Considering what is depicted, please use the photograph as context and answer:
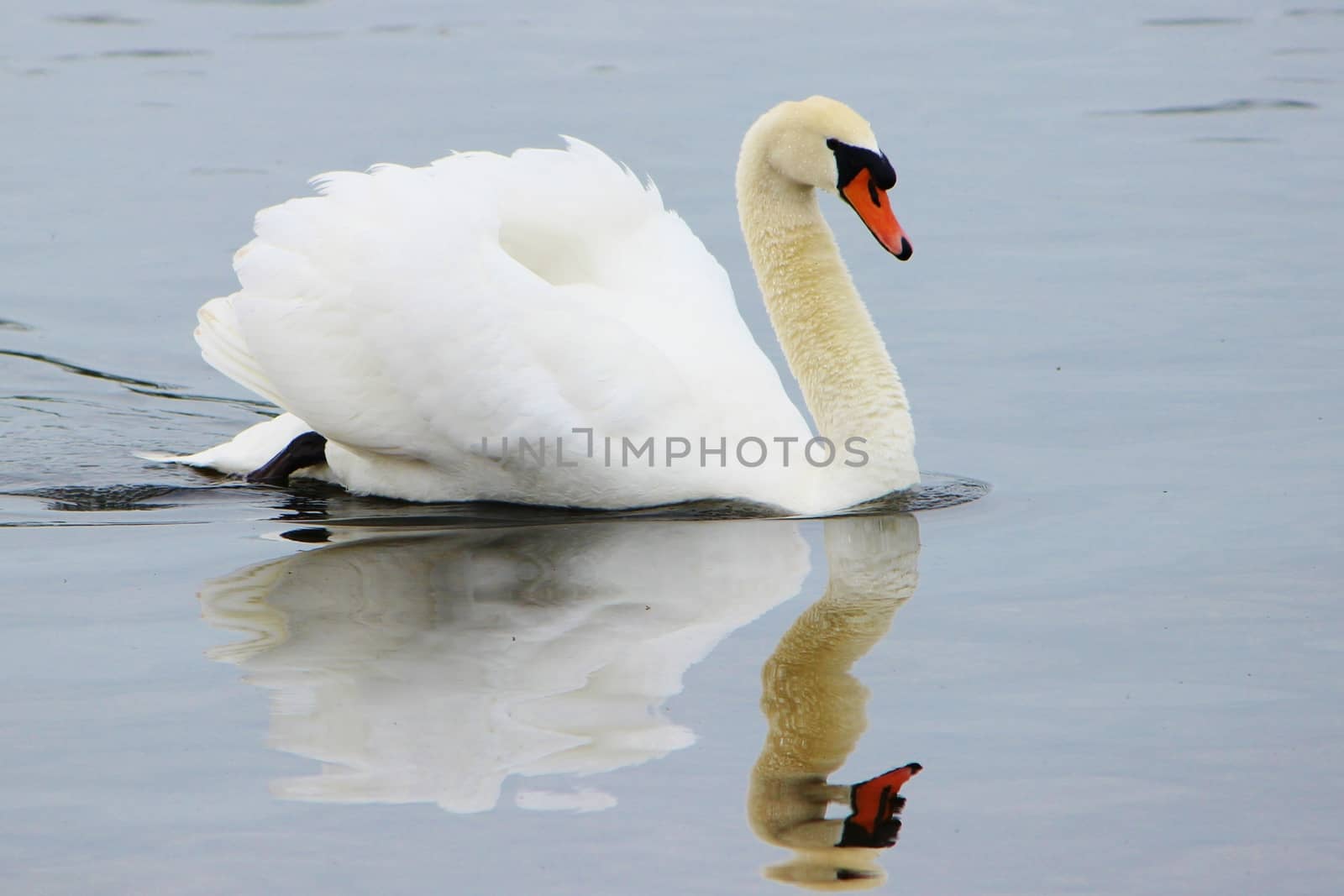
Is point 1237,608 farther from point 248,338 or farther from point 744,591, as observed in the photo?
point 248,338

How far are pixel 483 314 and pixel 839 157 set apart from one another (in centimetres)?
147

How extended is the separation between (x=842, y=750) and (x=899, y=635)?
0.95 meters

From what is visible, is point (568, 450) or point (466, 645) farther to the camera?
point (568, 450)

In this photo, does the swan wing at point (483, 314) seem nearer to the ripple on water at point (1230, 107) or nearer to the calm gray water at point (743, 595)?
the calm gray water at point (743, 595)

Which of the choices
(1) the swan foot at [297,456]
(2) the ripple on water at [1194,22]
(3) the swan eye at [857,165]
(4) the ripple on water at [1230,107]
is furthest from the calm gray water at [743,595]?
(2) the ripple on water at [1194,22]

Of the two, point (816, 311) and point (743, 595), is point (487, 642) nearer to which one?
point (743, 595)

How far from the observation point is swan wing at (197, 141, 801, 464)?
752cm

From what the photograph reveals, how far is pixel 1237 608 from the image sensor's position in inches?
255

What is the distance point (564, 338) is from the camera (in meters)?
7.51

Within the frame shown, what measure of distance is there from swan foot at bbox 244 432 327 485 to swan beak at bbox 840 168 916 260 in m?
2.33

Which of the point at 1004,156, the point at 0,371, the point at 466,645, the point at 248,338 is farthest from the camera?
the point at 1004,156

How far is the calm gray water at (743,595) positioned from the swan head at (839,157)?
111cm

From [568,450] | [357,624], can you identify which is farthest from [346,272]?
[357,624]

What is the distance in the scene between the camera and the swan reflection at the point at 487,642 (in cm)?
532
